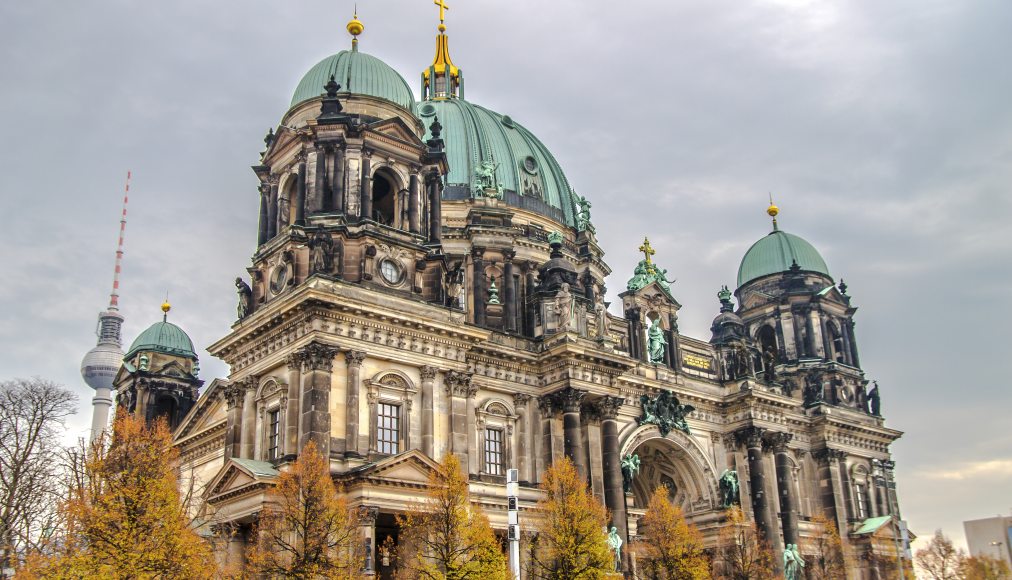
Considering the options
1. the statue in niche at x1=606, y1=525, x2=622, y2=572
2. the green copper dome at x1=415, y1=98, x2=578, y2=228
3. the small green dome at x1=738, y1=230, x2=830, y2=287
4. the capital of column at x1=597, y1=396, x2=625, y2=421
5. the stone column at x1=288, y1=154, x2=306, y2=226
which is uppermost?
the green copper dome at x1=415, y1=98, x2=578, y2=228

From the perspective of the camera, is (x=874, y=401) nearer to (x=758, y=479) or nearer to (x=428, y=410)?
(x=758, y=479)

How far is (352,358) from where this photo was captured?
40.8 m

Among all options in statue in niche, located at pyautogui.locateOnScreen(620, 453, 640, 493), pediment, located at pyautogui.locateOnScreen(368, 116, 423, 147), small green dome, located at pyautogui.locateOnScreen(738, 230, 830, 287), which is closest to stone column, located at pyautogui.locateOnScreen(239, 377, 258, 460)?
pediment, located at pyautogui.locateOnScreen(368, 116, 423, 147)

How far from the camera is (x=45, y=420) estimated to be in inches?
1921

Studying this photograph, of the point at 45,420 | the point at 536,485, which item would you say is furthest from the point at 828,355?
the point at 45,420

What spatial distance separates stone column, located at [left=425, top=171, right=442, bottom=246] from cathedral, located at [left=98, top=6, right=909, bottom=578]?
0.10m

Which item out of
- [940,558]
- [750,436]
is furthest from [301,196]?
[940,558]

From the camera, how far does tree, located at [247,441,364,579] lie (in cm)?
3466

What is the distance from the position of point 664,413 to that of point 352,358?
902 inches

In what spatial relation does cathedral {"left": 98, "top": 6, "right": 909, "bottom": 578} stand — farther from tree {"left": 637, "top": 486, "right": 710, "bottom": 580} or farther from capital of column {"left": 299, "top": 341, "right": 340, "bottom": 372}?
tree {"left": 637, "top": 486, "right": 710, "bottom": 580}

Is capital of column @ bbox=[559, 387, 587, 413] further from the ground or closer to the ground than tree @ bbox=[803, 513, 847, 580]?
further from the ground

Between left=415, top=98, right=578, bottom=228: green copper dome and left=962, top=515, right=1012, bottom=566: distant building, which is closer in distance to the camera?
left=415, top=98, right=578, bottom=228: green copper dome

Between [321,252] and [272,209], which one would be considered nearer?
[321,252]

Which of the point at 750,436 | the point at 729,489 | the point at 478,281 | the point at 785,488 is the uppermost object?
the point at 478,281
